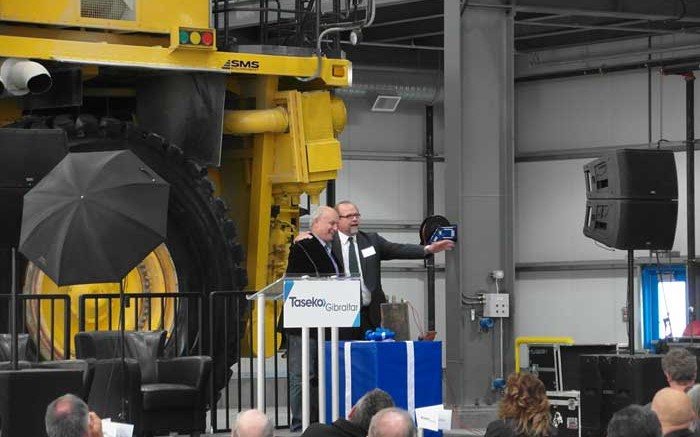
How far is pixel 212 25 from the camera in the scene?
12688 millimetres

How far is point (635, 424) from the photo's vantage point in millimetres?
5332

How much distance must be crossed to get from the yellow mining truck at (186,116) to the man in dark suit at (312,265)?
1276 millimetres

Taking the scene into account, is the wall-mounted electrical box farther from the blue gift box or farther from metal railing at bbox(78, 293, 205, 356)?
the blue gift box

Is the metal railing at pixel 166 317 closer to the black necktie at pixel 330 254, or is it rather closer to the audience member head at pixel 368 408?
the black necktie at pixel 330 254

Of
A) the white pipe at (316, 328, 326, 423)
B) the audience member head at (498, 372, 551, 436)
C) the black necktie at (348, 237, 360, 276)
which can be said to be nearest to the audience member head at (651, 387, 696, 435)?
the audience member head at (498, 372, 551, 436)

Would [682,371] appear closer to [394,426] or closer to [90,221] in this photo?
[394,426]

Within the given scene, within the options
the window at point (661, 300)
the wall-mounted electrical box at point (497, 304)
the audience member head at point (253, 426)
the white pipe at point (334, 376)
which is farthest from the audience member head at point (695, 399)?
the window at point (661, 300)

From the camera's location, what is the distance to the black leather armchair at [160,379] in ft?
30.9

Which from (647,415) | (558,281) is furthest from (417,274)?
(647,415)

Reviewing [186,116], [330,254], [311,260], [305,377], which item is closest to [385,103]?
[186,116]

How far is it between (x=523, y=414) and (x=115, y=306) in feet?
18.2

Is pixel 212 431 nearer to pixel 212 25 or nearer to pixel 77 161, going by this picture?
pixel 77 161

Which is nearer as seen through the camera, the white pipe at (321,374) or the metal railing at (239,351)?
the white pipe at (321,374)

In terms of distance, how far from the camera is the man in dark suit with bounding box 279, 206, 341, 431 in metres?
9.31
